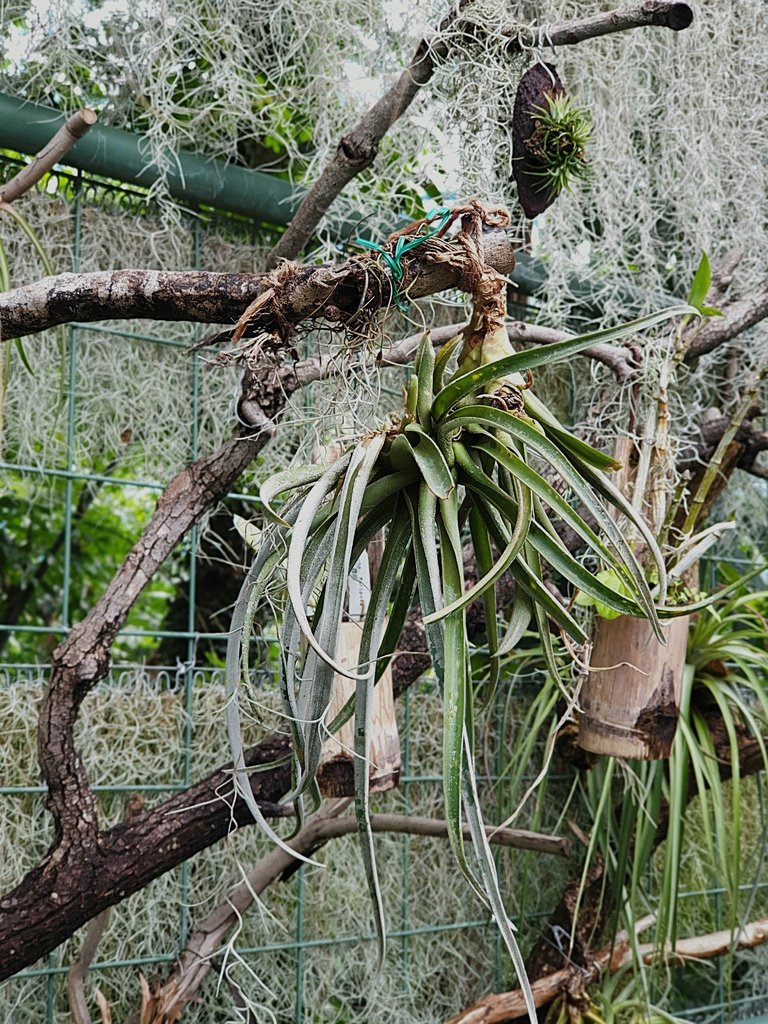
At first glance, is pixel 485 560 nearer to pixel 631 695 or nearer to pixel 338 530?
pixel 338 530

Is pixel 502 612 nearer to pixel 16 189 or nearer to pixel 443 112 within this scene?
pixel 443 112

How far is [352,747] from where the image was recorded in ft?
3.75

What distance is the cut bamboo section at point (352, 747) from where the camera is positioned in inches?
44.5

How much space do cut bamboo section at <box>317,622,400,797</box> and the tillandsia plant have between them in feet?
1.02

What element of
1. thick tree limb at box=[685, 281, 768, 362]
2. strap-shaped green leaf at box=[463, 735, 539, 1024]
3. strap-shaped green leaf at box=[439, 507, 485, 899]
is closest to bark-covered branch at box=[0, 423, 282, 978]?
strap-shaped green leaf at box=[439, 507, 485, 899]

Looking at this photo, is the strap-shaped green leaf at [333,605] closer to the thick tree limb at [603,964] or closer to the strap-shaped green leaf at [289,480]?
the strap-shaped green leaf at [289,480]

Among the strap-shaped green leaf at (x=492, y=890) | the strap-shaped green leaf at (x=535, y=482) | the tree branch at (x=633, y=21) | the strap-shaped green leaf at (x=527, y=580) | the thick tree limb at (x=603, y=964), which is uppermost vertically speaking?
the tree branch at (x=633, y=21)

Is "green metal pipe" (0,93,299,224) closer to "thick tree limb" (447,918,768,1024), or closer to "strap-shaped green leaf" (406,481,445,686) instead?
"strap-shaped green leaf" (406,481,445,686)

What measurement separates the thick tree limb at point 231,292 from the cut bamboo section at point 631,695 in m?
0.60

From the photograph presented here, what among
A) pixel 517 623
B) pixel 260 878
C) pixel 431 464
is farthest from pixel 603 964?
pixel 431 464

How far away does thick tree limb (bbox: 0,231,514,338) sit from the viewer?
31.2 inches

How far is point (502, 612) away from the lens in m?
1.68

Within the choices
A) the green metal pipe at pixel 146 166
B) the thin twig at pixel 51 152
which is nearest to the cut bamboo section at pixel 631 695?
the thin twig at pixel 51 152

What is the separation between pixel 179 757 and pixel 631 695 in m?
0.74
